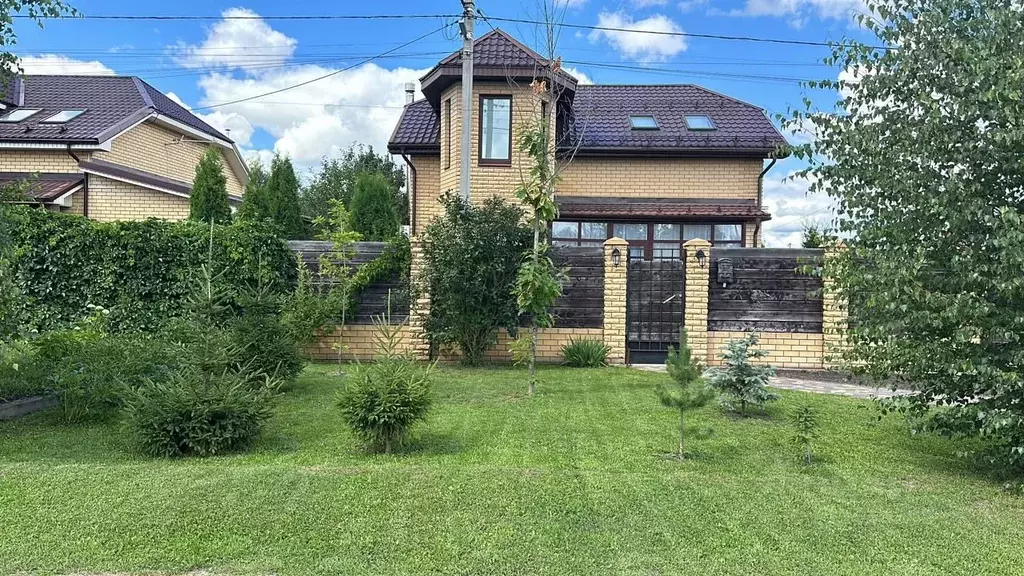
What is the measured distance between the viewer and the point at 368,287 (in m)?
11.1

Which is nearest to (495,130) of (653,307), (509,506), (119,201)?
(653,307)

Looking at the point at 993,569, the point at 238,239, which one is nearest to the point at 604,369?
the point at 238,239

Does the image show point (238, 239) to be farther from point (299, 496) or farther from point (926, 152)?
point (926, 152)

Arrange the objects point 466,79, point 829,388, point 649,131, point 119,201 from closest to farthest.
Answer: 1. point 829,388
2. point 466,79
3. point 649,131
4. point 119,201

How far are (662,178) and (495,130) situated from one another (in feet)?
15.5

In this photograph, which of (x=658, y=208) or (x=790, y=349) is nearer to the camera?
(x=790, y=349)

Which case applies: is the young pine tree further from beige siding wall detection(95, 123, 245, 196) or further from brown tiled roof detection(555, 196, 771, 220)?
beige siding wall detection(95, 123, 245, 196)

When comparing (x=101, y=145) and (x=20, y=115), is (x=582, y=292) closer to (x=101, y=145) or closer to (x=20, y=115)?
(x=101, y=145)

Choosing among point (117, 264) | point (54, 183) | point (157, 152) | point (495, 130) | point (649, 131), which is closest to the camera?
point (117, 264)

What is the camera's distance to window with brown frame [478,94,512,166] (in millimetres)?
13469

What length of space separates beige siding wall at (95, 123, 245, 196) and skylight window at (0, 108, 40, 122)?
279cm

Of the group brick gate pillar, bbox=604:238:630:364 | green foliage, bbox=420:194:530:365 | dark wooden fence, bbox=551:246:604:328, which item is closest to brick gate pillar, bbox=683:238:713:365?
brick gate pillar, bbox=604:238:630:364

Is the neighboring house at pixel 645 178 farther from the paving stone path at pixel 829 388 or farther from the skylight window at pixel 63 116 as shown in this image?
the skylight window at pixel 63 116

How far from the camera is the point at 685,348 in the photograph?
5219mm
